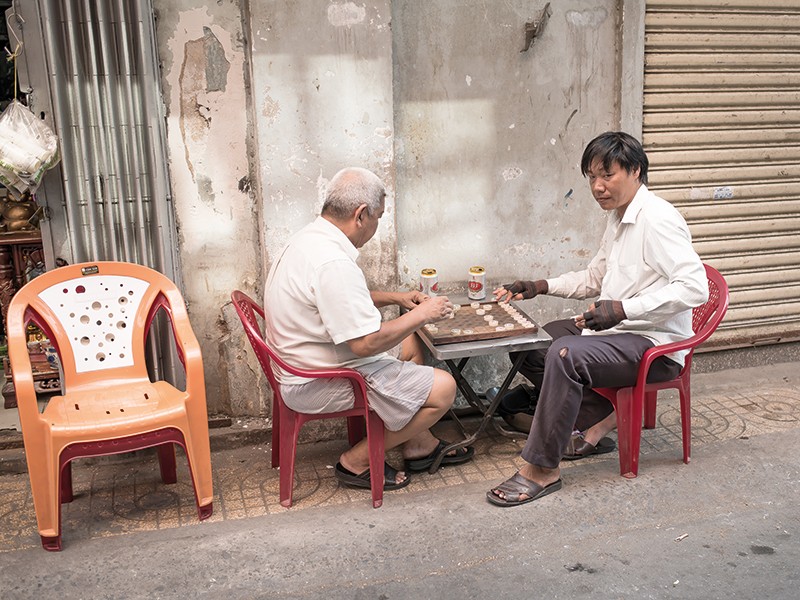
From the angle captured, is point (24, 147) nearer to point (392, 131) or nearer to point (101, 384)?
point (101, 384)

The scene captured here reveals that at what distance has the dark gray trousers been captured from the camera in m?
3.95

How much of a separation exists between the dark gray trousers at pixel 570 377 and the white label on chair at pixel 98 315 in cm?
199

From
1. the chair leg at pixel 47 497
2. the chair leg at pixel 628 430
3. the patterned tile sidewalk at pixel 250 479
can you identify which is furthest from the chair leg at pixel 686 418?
the chair leg at pixel 47 497

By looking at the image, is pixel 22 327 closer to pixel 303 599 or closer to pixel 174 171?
pixel 174 171

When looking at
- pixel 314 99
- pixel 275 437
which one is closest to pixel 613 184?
pixel 314 99

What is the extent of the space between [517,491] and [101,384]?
203cm

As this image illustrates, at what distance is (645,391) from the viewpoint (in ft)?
13.9

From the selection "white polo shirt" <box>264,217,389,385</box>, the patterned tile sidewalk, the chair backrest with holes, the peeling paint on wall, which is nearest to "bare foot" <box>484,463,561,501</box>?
the patterned tile sidewalk

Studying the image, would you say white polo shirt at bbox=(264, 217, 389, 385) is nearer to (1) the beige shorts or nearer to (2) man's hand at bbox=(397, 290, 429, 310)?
(1) the beige shorts

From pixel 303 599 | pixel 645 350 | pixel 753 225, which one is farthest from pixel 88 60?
pixel 753 225

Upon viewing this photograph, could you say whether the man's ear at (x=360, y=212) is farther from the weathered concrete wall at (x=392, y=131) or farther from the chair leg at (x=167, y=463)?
the chair leg at (x=167, y=463)

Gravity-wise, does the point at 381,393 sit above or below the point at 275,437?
above

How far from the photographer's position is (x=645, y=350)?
13.3 ft

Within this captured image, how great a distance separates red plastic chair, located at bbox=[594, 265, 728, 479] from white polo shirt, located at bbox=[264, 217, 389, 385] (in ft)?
3.96
